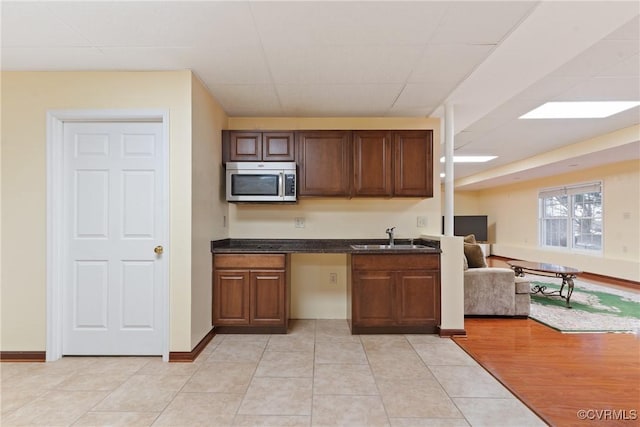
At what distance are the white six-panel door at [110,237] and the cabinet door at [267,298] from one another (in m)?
0.91

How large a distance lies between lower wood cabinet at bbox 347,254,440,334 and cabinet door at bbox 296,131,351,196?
859mm

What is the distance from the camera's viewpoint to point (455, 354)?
2.83 metres

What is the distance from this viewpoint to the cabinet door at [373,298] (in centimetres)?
326

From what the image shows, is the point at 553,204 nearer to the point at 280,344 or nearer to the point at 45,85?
the point at 280,344

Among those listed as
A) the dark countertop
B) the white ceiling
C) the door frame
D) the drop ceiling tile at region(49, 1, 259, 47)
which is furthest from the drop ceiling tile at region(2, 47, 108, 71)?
the dark countertop

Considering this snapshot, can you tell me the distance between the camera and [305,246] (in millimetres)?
3529

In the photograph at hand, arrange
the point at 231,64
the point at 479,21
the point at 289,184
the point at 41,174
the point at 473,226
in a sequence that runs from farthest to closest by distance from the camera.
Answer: the point at 473,226 → the point at 289,184 → the point at 41,174 → the point at 231,64 → the point at 479,21

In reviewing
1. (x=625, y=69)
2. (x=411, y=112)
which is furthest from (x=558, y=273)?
(x=411, y=112)

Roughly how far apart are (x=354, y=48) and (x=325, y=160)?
138cm

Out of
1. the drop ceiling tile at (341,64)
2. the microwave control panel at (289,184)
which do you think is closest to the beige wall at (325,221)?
the microwave control panel at (289,184)

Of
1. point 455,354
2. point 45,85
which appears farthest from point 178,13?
point 455,354

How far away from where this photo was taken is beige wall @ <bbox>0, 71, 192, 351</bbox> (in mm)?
2693

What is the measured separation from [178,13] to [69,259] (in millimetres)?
2216

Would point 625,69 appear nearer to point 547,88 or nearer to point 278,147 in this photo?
point 547,88
